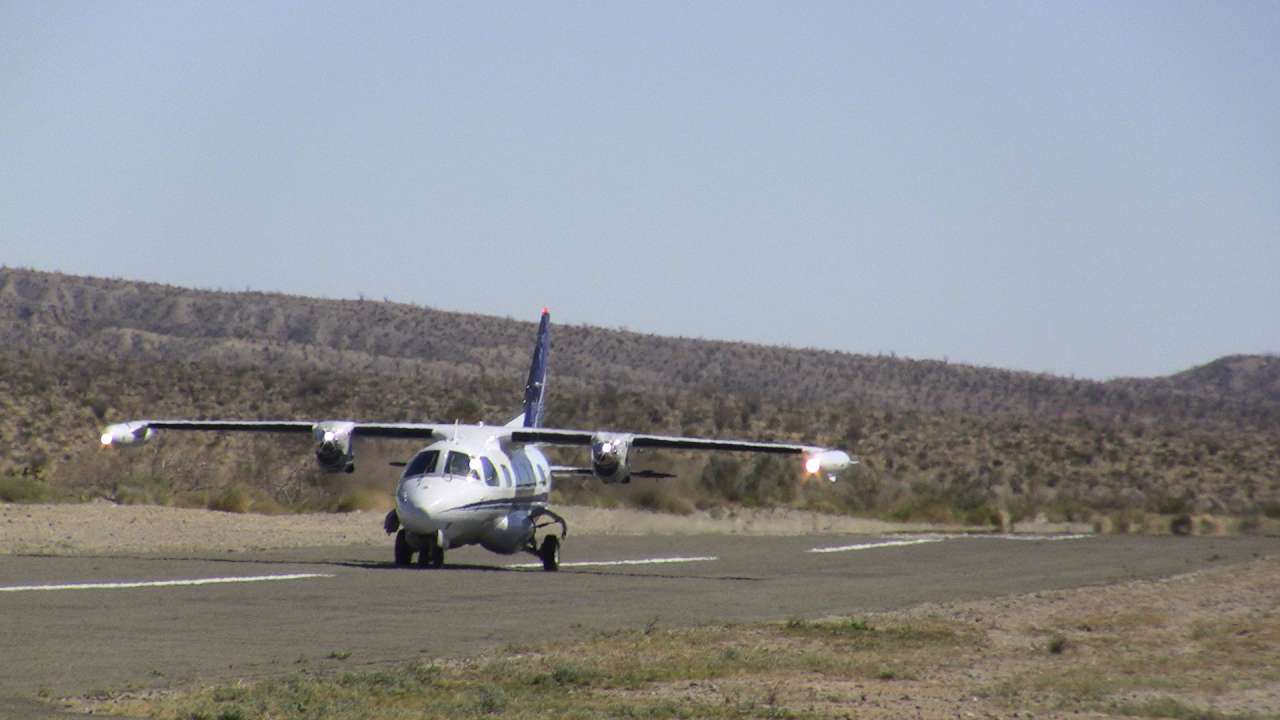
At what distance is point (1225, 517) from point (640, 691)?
50.3m

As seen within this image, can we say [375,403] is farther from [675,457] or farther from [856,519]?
[856,519]

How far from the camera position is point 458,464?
1196 inches

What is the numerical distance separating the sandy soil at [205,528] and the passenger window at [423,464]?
6805 millimetres

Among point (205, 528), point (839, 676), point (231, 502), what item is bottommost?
point (839, 676)

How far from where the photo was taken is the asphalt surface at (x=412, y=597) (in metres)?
17.6

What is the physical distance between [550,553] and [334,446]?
403 centimetres

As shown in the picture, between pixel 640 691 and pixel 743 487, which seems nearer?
pixel 640 691

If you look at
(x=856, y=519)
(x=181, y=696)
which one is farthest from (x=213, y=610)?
(x=856, y=519)

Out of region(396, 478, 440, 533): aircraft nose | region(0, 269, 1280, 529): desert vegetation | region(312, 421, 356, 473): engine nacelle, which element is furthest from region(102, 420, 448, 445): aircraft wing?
region(0, 269, 1280, 529): desert vegetation

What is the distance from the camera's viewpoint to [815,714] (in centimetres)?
1426

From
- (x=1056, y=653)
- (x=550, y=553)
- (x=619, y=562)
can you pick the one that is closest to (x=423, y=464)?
(x=550, y=553)

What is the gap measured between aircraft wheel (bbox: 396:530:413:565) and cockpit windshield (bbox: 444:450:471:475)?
4.71ft

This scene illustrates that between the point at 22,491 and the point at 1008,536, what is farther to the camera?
the point at 1008,536

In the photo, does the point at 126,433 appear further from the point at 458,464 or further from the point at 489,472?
the point at 489,472
